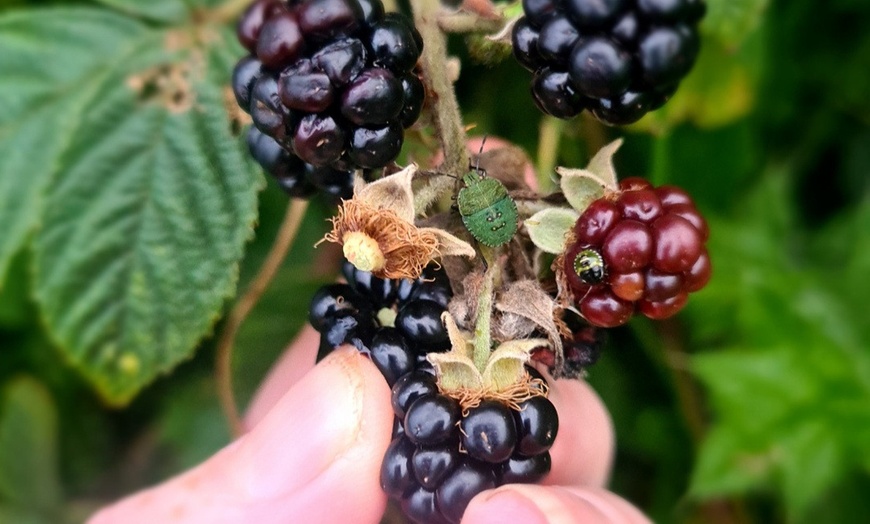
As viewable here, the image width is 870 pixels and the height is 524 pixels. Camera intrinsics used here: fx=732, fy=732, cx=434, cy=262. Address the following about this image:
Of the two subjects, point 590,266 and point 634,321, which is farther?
point 634,321

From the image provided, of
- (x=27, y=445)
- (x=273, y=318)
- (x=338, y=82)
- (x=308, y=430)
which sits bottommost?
(x=27, y=445)

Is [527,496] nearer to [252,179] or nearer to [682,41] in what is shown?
[682,41]

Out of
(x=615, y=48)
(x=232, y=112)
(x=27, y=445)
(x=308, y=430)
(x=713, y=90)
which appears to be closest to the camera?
(x=615, y=48)

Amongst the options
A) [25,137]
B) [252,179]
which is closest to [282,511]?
[252,179]

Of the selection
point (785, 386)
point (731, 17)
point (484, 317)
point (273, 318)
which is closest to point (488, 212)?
point (484, 317)

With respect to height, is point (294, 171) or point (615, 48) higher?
point (615, 48)

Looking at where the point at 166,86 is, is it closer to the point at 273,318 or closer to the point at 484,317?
the point at 273,318
